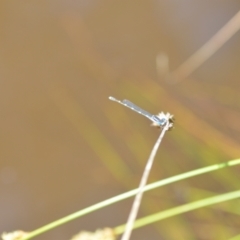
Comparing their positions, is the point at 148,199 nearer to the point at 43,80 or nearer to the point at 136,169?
the point at 136,169

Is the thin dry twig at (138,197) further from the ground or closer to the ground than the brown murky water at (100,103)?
closer to the ground

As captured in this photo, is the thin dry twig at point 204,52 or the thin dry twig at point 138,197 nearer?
the thin dry twig at point 138,197

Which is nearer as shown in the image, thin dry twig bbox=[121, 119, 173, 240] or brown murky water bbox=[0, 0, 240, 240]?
thin dry twig bbox=[121, 119, 173, 240]

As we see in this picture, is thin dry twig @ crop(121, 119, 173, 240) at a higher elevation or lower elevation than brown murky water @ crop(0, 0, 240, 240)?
lower

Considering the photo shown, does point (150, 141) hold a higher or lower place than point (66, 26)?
lower

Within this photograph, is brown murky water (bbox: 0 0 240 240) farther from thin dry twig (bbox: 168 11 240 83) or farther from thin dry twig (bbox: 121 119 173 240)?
thin dry twig (bbox: 121 119 173 240)

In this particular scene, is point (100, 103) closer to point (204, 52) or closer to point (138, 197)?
point (204, 52)

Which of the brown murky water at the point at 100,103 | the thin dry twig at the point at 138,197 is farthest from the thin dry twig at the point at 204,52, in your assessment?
the thin dry twig at the point at 138,197

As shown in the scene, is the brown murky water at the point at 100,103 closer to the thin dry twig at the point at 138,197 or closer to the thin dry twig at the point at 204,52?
the thin dry twig at the point at 204,52

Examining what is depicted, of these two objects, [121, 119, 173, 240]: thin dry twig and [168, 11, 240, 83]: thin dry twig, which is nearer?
[121, 119, 173, 240]: thin dry twig

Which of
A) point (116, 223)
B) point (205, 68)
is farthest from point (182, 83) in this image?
point (116, 223)

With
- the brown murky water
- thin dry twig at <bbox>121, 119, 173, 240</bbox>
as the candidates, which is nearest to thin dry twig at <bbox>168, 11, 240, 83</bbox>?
the brown murky water
